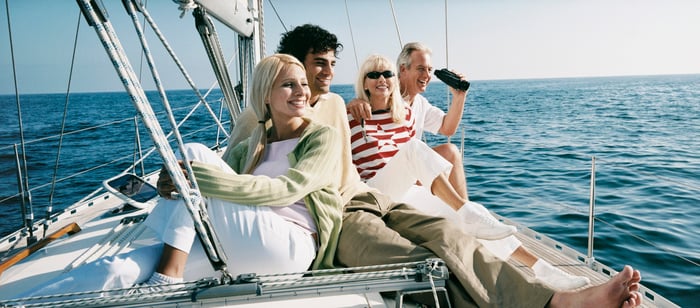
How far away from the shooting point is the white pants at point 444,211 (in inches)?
80.5

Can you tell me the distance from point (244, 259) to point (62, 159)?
45.3ft

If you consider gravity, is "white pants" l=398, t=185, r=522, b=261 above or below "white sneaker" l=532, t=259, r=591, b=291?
above

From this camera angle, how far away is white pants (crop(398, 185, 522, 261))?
2.04 metres

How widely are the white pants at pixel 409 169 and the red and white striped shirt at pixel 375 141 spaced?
0.16 m

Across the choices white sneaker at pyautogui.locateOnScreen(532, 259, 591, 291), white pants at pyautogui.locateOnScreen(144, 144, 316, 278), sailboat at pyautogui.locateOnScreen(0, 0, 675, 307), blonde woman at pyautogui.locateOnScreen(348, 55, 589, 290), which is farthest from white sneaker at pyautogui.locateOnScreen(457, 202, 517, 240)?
white pants at pyautogui.locateOnScreen(144, 144, 316, 278)

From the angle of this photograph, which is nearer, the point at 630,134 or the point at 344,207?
the point at 344,207

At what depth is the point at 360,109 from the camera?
2.58 m

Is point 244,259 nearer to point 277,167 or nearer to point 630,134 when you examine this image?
point 277,167

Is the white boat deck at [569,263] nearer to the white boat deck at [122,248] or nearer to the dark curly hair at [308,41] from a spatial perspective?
the white boat deck at [122,248]

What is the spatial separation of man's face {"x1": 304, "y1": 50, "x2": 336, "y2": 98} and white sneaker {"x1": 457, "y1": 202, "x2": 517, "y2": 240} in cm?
102

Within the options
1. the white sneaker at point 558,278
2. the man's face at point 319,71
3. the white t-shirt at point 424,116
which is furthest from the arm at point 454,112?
the white sneaker at point 558,278

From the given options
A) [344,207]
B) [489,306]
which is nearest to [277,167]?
[344,207]

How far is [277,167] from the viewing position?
1840mm

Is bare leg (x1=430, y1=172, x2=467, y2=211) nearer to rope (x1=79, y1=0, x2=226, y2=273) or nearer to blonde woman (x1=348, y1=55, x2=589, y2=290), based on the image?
blonde woman (x1=348, y1=55, x2=589, y2=290)
